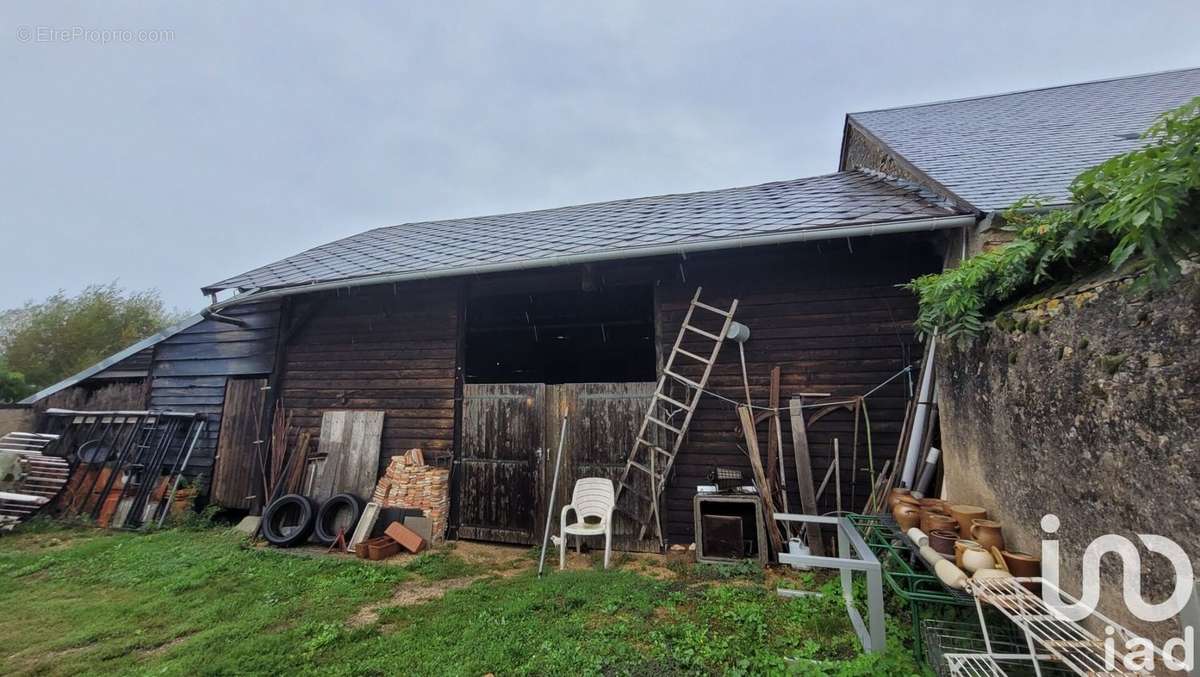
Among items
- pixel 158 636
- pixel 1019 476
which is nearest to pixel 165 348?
pixel 158 636

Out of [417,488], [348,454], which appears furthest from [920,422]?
[348,454]

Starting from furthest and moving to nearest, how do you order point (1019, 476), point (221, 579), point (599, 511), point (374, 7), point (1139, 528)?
1. point (374, 7)
2. point (599, 511)
3. point (221, 579)
4. point (1019, 476)
5. point (1139, 528)

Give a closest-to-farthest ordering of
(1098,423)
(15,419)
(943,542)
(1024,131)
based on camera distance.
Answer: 1. (1098,423)
2. (943,542)
3. (1024,131)
4. (15,419)

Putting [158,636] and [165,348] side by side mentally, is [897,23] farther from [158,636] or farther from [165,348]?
[165,348]

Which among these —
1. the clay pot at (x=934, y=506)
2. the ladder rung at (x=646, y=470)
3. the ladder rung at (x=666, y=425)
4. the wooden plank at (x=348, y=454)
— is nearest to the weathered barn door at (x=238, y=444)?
the wooden plank at (x=348, y=454)

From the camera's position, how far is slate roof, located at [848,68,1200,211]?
3449 mm

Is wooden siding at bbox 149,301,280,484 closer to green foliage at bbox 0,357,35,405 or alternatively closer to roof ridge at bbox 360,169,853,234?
roof ridge at bbox 360,169,853,234

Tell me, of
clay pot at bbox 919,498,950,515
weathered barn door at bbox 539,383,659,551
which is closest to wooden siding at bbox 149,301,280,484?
weathered barn door at bbox 539,383,659,551

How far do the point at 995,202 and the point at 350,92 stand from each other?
37.7 ft

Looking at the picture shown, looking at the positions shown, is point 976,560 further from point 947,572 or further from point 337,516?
point 337,516

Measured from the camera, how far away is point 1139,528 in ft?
4.62

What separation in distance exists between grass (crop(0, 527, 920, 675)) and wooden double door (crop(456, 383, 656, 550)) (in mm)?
700

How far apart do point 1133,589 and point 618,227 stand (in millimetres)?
4781

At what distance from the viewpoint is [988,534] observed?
206cm
